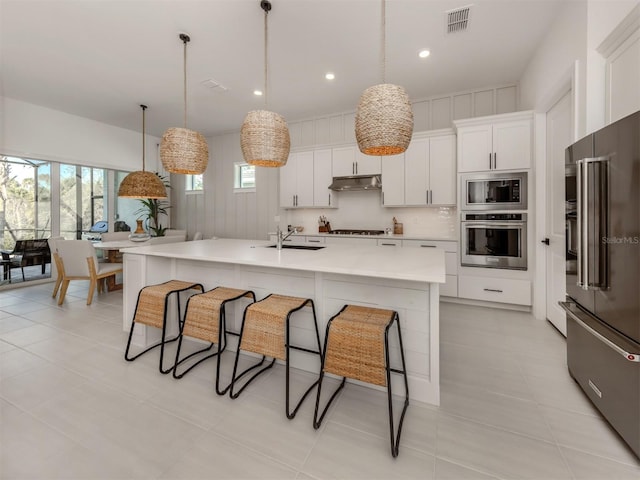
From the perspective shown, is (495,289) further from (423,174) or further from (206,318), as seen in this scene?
(206,318)

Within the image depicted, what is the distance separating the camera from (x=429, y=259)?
2.03 m

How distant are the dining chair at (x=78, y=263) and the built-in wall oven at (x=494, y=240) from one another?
16.0 feet

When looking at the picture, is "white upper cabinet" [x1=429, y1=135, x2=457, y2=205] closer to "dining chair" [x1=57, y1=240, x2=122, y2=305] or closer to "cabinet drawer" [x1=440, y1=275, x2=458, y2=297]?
"cabinet drawer" [x1=440, y1=275, x2=458, y2=297]

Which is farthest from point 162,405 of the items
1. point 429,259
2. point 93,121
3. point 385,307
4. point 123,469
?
point 93,121

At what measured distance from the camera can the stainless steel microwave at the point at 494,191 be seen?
3420 millimetres

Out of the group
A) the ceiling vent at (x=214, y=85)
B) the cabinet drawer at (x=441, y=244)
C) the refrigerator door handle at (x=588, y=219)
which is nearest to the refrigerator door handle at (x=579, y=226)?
the refrigerator door handle at (x=588, y=219)

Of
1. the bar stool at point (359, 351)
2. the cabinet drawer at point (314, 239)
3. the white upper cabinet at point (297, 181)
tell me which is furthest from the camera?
the white upper cabinet at point (297, 181)

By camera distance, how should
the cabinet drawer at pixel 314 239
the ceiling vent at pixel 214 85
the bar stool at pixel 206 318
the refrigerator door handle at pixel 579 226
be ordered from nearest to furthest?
the refrigerator door handle at pixel 579 226 → the bar stool at pixel 206 318 → the ceiling vent at pixel 214 85 → the cabinet drawer at pixel 314 239

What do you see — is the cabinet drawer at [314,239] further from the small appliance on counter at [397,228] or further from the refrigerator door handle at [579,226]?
the refrigerator door handle at [579,226]

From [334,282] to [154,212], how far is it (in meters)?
5.75

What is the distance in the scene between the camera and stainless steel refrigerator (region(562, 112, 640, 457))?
136 cm

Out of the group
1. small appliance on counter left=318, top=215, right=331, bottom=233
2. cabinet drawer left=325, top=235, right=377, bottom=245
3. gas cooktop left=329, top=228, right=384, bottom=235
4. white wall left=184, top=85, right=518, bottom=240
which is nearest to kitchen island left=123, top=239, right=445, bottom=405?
cabinet drawer left=325, top=235, right=377, bottom=245

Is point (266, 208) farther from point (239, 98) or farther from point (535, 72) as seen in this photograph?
point (535, 72)

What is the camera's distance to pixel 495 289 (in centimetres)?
356
